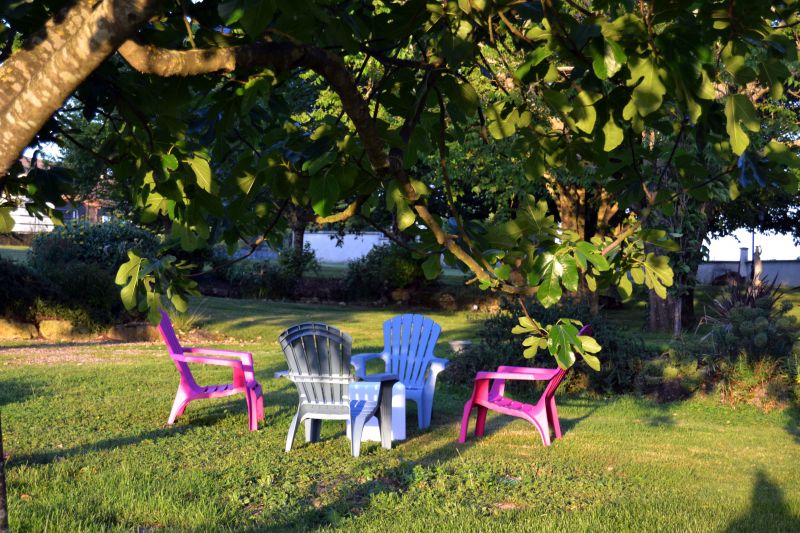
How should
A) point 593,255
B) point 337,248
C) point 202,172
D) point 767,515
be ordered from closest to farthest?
point 593,255 → point 202,172 → point 767,515 → point 337,248

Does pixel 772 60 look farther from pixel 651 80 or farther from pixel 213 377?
pixel 213 377

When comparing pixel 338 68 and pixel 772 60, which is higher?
pixel 338 68

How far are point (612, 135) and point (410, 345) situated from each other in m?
7.01

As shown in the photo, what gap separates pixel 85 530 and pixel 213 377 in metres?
7.16

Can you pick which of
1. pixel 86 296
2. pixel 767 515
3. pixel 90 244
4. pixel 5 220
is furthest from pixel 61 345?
pixel 767 515

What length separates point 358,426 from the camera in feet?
23.2

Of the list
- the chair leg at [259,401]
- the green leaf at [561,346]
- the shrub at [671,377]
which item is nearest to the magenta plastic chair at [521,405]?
the chair leg at [259,401]

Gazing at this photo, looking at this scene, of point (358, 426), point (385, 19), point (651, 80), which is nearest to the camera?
point (651, 80)

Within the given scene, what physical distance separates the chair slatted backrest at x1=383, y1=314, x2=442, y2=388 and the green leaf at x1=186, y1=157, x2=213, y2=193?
Answer: 618 centimetres

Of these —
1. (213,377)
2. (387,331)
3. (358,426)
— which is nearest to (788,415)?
(387,331)

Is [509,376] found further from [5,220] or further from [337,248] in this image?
[337,248]

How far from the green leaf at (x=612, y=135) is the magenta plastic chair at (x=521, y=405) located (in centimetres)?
501

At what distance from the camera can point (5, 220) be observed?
12.2 feet

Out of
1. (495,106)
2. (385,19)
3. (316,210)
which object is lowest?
(316,210)
